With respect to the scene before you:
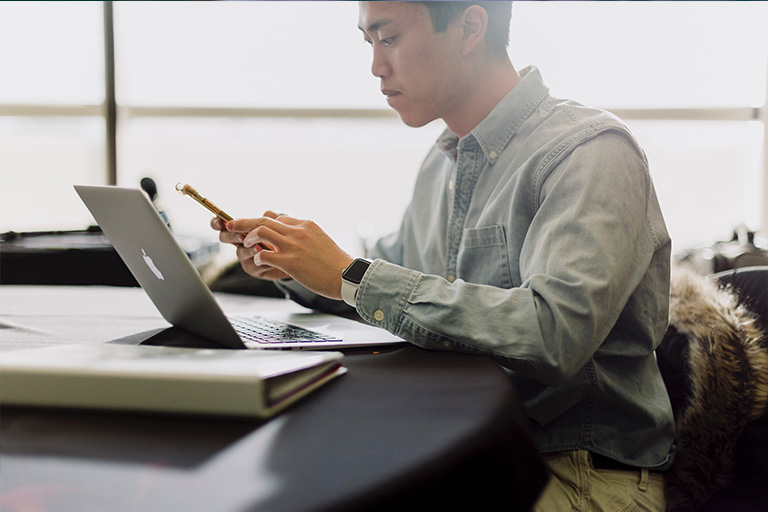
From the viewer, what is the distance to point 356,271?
839 mm

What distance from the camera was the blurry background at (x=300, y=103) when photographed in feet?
8.91

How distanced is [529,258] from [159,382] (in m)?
0.55

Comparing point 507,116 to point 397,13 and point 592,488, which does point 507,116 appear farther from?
point 592,488

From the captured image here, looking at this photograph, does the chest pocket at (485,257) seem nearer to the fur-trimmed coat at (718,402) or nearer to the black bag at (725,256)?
the fur-trimmed coat at (718,402)

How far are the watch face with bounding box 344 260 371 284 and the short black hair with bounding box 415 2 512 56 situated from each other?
53 centimetres

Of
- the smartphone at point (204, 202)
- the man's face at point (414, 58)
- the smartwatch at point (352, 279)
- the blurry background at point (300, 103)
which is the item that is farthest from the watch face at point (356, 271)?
the blurry background at point (300, 103)

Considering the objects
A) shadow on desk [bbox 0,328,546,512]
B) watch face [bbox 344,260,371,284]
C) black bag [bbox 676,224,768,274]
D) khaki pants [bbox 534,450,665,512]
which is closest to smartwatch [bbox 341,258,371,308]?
watch face [bbox 344,260,371,284]

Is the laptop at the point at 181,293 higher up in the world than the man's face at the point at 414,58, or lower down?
lower down

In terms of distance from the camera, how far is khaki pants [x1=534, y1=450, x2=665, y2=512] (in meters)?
0.90

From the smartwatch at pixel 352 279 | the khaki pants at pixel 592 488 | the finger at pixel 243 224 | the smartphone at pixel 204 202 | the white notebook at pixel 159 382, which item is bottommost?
the khaki pants at pixel 592 488

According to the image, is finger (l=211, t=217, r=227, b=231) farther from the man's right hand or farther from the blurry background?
the blurry background

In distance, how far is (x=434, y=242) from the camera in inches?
51.1

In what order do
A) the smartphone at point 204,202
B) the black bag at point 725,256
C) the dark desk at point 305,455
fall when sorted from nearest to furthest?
the dark desk at point 305,455 → the smartphone at point 204,202 → the black bag at point 725,256

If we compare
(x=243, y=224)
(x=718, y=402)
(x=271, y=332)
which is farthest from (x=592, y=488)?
(x=243, y=224)
